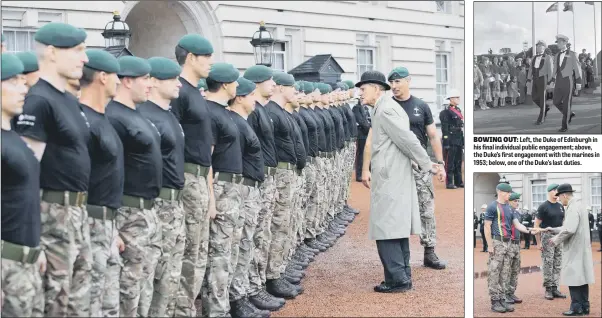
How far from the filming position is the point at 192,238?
5.60m

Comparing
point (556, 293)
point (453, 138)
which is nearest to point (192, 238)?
point (556, 293)

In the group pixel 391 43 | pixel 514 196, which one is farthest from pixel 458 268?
pixel 391 43

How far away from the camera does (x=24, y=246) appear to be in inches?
155

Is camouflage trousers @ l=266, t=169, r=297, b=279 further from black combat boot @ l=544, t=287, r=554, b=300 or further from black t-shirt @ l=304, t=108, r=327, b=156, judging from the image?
black t-shirt @ l=304, t=108, r=327, b=156

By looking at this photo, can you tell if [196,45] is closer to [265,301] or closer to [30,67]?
[30,67]

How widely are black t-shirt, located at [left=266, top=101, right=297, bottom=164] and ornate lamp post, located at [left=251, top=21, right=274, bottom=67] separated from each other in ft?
22.0

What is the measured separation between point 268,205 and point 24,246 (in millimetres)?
3242

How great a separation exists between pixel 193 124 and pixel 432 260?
3.86m

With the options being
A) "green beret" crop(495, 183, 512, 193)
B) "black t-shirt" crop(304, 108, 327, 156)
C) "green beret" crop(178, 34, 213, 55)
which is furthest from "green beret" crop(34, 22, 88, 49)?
"black t-shirt" crop(304, 108, 327, 156)

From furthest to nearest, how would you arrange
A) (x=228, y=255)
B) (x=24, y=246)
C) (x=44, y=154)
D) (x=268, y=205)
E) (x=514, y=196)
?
(x=514, y=196) < (x=268, y=205) < (x=228, y=255) < (x=44, y=154) < (x=24, y=246)

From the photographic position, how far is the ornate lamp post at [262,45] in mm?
14438

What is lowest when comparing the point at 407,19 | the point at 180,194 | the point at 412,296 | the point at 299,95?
the point at 412,296

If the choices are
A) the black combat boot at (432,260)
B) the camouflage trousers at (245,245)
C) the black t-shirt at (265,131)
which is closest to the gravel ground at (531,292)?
the black combat boot at (432,260)

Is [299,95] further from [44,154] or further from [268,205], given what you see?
[44,154]
